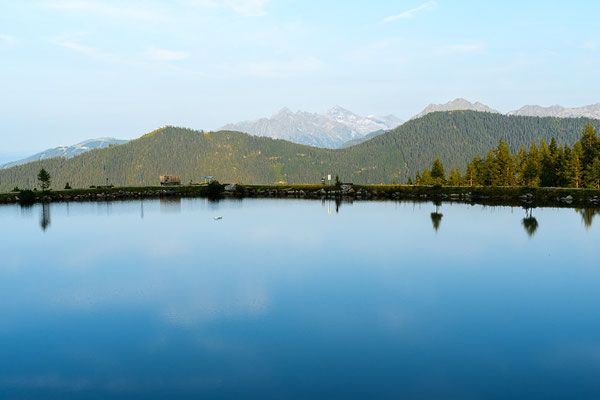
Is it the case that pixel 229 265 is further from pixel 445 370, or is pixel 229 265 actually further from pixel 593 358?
pixel 593 358

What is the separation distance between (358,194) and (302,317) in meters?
99.4

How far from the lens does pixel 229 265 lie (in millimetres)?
36156

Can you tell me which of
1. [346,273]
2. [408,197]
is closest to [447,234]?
[346,273]

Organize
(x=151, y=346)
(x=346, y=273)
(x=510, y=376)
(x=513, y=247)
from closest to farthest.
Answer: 1. (x=510, y=376)
2. (x=151, y=346)
3. (x=346, y=273)
4. (x=513, y=247)

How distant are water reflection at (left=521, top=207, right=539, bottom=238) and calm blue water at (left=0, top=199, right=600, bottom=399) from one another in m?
3.51

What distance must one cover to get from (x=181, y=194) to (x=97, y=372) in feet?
367

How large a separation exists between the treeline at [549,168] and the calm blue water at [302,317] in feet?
215

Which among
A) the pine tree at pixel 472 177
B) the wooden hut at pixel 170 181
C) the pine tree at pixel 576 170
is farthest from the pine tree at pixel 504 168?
the wooden hut at pixel 170 181

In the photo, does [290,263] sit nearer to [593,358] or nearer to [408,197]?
[593,358]

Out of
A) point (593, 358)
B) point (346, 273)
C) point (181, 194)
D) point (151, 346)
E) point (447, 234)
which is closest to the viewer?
point (593, 358)

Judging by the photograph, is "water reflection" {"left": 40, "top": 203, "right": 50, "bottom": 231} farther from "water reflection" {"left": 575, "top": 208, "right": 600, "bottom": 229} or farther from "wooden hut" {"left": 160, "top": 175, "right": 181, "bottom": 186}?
"water reflection" {"left": 575, "top": 208, "right": 600, "bottom": 229}

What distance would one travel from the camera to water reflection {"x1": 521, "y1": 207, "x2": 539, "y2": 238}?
5300 cm

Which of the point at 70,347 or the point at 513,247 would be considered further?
the point at 513,247

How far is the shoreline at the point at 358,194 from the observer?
322 ft
